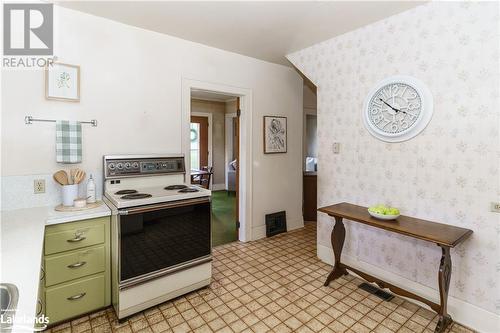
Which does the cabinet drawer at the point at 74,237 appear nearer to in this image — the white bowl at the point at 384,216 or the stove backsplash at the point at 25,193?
the stove backsplash at the point at 25,193

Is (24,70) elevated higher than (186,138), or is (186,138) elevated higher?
(24,70)

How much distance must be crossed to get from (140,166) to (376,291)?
2.50 m

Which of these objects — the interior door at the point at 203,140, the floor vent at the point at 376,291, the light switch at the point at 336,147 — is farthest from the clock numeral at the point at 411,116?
the interior door at the point at 203,140

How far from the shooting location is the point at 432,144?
2.24 meters

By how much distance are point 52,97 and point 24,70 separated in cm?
26

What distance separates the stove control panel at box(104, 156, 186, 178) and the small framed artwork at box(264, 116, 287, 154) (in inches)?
52.7

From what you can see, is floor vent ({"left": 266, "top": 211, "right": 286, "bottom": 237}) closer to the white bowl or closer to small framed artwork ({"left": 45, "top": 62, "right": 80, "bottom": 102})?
the white bowl

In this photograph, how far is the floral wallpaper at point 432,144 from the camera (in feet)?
6.45

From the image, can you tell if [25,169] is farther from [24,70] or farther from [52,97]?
[24,70]

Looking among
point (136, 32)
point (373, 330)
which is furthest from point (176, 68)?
point (373, 330)

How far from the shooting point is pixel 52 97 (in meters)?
2.27

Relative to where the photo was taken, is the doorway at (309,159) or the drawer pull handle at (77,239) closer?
the drawer pull handle at (77,239)

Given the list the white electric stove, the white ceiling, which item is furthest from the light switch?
the white electric stove

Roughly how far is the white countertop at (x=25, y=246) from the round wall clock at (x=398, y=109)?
247 centimetres
